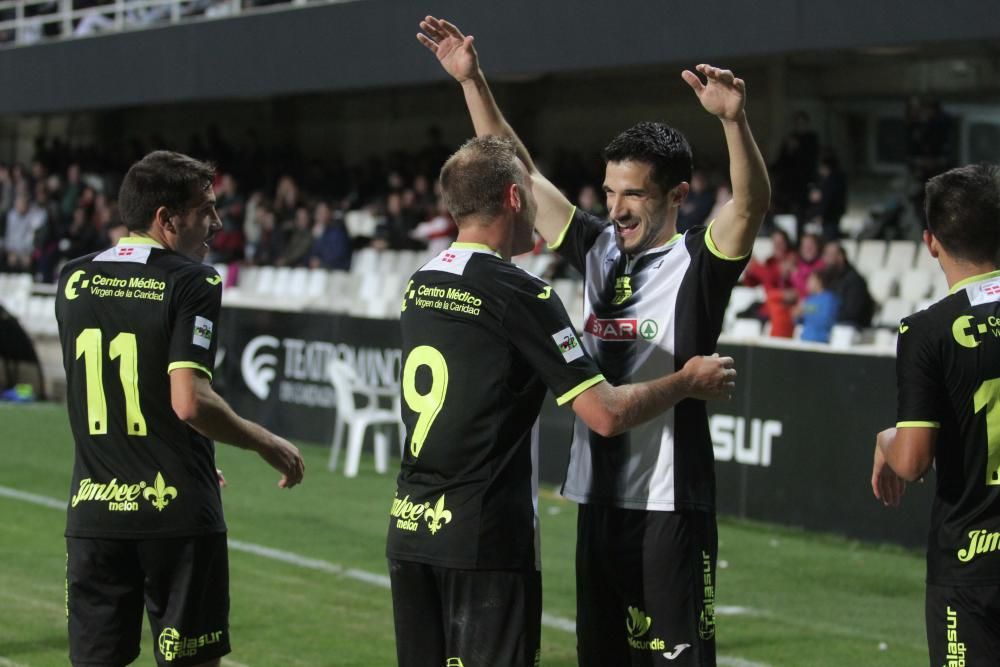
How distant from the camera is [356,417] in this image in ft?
44.8

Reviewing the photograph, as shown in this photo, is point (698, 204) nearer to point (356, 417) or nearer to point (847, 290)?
point (847, 290)

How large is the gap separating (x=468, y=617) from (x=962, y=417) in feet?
4.66

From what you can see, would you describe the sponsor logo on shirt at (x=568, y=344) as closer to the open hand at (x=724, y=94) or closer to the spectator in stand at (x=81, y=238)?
the open hand at (x=724, y=94)

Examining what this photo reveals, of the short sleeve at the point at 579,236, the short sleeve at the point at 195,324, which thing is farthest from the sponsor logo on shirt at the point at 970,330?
the short sleeve at the point at 195,324

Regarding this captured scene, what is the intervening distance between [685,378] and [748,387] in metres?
7.50

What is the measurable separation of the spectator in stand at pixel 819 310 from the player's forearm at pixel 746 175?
30.0ft

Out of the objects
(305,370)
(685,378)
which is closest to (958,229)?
(685,378)

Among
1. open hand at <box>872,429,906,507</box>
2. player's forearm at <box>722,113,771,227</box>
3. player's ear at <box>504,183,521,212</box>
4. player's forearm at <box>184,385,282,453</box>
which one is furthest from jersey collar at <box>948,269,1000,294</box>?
player's forearm at <box>184,385,282,453</box>

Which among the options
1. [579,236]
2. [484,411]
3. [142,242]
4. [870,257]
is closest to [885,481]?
[484,411]

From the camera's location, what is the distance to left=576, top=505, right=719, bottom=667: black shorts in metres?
4.37

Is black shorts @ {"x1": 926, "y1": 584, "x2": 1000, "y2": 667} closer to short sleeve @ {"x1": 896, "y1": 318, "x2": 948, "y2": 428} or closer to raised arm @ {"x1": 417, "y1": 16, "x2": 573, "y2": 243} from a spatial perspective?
short sleeve @ {"x1": 896, "y1": 318, "x2": 948, "y2": 428}

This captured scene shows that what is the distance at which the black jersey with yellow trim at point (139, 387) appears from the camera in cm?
455

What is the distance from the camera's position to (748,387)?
11438 mm

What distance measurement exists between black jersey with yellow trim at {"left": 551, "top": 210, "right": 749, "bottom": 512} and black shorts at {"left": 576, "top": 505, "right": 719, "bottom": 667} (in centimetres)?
7
